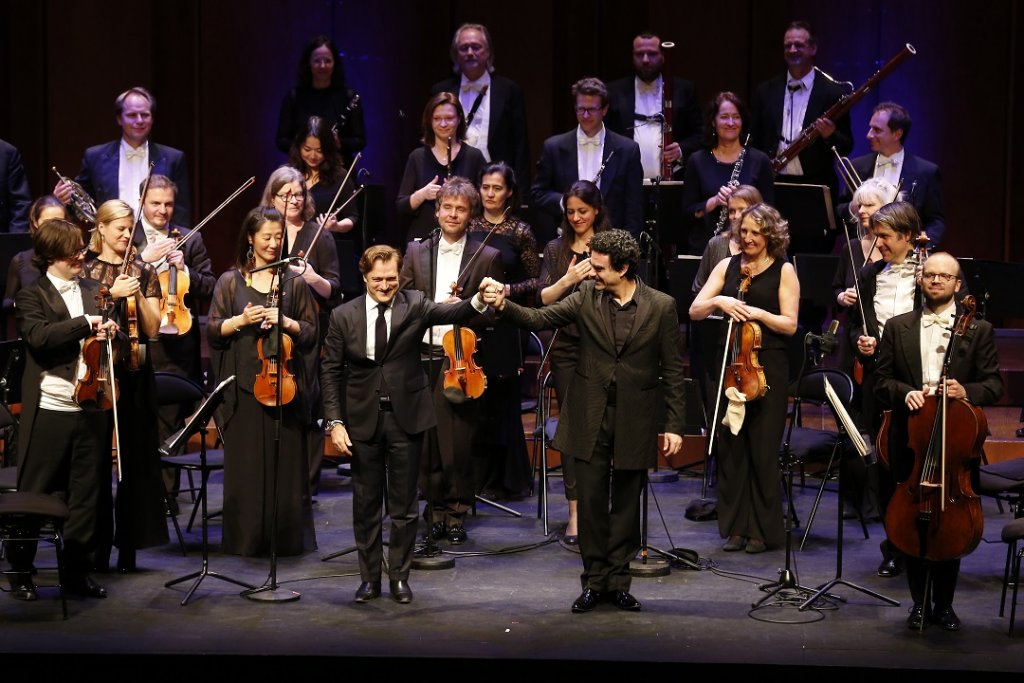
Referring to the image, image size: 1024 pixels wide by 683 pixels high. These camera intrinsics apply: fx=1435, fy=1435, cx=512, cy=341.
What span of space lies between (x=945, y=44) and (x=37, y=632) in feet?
23.7

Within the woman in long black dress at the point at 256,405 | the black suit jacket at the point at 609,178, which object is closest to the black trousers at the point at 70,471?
the woman in long black dress at the point at 256,405

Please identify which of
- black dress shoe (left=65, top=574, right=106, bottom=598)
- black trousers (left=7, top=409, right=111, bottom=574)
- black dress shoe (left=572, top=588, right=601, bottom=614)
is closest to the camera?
black dress shoe (left=572, top=588, right=601, bottom=614)

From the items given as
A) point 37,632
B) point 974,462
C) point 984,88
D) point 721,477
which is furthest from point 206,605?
point 984,88

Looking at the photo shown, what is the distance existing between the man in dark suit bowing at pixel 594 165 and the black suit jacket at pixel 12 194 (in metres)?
2.75

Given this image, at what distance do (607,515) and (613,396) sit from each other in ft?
1.43

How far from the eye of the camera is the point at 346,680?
462 cm

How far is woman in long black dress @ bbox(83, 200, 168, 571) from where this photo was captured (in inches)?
221

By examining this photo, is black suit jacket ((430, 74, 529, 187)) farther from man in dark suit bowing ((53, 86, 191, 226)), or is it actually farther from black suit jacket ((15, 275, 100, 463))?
black suit jacket ((15, 275, 100, 463))

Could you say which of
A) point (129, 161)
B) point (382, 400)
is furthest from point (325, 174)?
point (382, 400)

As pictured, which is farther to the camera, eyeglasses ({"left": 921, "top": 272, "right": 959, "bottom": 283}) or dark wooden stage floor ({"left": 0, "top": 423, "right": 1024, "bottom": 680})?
eyeglasses ({"left": 921, "top": 272, "right": 959, "bottom": 283})

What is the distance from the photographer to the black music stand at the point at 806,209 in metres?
7.56

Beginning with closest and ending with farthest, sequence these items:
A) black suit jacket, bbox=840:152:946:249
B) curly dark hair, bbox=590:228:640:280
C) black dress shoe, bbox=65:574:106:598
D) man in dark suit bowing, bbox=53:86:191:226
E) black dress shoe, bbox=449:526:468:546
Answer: curly dark hair, bbox=590:228:640:280, black dress shoe, bbox=65:574:106:598, black dress shoe, bbox=449:526:468:546, black suit jacket, bbox=840:152:946:249, man in dark suit bowing, bbox=53:86:191:226

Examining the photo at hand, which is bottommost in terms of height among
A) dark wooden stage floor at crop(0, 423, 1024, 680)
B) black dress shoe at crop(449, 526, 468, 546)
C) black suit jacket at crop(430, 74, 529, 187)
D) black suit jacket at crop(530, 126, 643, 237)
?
dark wooden stage floor at crop(0, 423, 1024, 680)

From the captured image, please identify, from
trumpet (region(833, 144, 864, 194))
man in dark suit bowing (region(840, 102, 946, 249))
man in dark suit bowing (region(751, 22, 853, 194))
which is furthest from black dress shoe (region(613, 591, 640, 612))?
man in dark suit bowing (region(751, 22, 853, 194))
